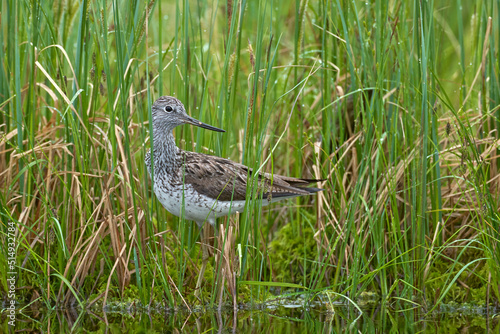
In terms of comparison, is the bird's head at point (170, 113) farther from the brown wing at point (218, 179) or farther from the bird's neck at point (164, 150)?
the brown wing at point (218, 179)

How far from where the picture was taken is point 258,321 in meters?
5.38

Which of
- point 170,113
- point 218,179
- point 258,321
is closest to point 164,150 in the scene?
point 170,113

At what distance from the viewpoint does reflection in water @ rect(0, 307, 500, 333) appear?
5117 millimetres

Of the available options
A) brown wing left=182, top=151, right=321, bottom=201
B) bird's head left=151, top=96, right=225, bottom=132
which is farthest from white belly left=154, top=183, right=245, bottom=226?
bird's head left=151, top=96, right=225, bottom=132

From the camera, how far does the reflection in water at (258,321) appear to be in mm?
5117

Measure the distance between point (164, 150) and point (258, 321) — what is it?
1912 mm

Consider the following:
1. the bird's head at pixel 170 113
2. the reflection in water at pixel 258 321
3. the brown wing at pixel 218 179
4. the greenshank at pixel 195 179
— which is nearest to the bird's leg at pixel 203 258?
the greenshank at pixel 195 179

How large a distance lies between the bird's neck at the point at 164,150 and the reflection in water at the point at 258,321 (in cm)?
143

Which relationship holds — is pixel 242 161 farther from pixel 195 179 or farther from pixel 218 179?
pixel 195 179

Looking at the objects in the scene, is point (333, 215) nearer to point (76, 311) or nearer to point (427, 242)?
point (427, 242)

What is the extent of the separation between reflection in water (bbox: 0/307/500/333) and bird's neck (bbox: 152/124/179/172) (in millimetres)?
1426

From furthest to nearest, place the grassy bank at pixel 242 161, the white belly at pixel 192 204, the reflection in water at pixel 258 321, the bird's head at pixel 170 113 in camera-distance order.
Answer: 1. the bird's head at pixel 170 113
2. the white belly at pixel 192 204
3. the grassy bank at pixel 242 161
4. the reflection in water at pixel 258 321

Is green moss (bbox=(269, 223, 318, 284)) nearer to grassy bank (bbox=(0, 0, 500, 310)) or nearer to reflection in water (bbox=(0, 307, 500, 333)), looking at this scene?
grassy bank (bbox=(0, 0, 500, 310))

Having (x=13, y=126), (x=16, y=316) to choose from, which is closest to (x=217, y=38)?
(x=13, y=126)
